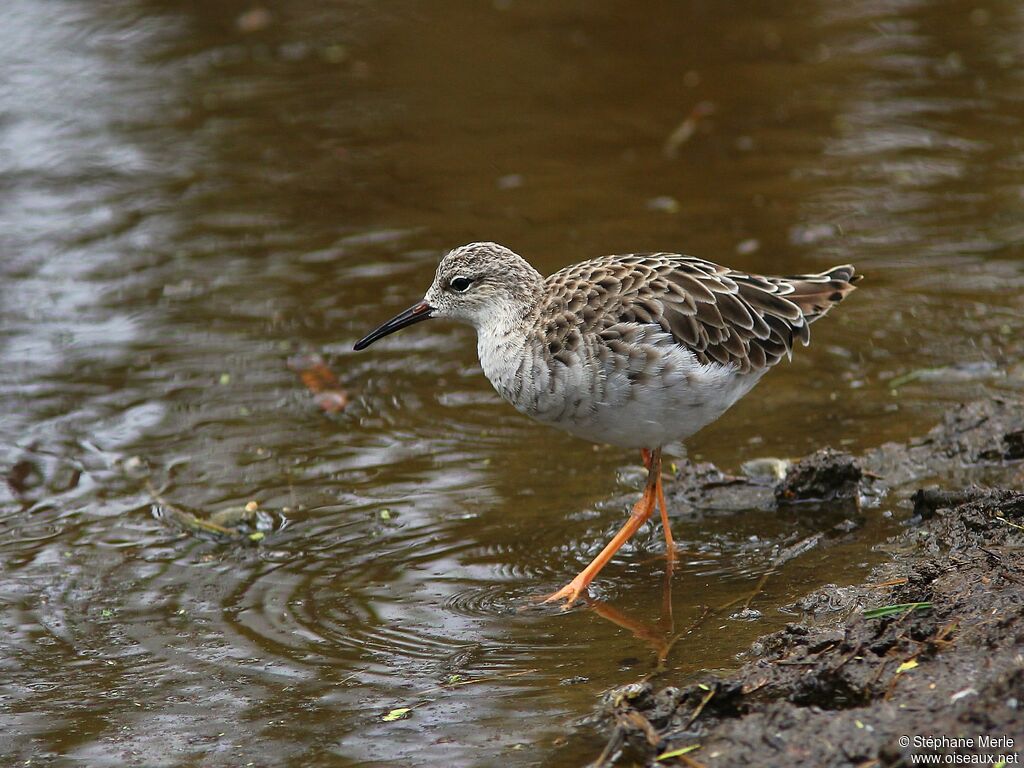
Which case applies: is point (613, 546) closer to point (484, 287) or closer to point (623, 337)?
point (623, 337)

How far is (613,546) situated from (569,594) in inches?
18.1

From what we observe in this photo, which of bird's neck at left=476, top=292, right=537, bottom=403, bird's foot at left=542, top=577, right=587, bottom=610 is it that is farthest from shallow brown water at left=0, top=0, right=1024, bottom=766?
bird's neck at left=476, top=292, right=537, bottom=403

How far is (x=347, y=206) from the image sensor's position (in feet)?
40.2

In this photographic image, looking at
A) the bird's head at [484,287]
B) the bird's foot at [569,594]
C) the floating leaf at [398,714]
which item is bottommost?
the bird's foot at [569,594]

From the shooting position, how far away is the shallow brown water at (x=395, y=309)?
628 cm

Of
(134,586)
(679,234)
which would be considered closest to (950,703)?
(134,586)

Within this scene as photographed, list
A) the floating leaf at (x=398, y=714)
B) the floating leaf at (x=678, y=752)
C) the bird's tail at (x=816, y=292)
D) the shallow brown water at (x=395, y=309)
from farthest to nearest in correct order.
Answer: the bird's tail at (x=816, y=292) < the shallow brown water at (x=395, y=309) < the floating leaf at (x=398, y=714) < the floating leaf at (x=678, y=752)

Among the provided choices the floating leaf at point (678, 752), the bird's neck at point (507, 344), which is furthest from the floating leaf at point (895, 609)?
the bird's neck at point (507, 344)

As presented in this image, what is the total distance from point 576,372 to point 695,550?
135cm

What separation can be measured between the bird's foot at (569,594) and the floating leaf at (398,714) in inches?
49.1

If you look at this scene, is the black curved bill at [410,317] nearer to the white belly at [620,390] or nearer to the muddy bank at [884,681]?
the white belly at [620,390]

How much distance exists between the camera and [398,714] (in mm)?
5770

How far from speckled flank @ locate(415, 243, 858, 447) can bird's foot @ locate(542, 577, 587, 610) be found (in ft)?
2.61

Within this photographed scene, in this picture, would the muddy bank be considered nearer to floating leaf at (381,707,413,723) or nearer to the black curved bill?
floating leaf at (381,707,413,723)
